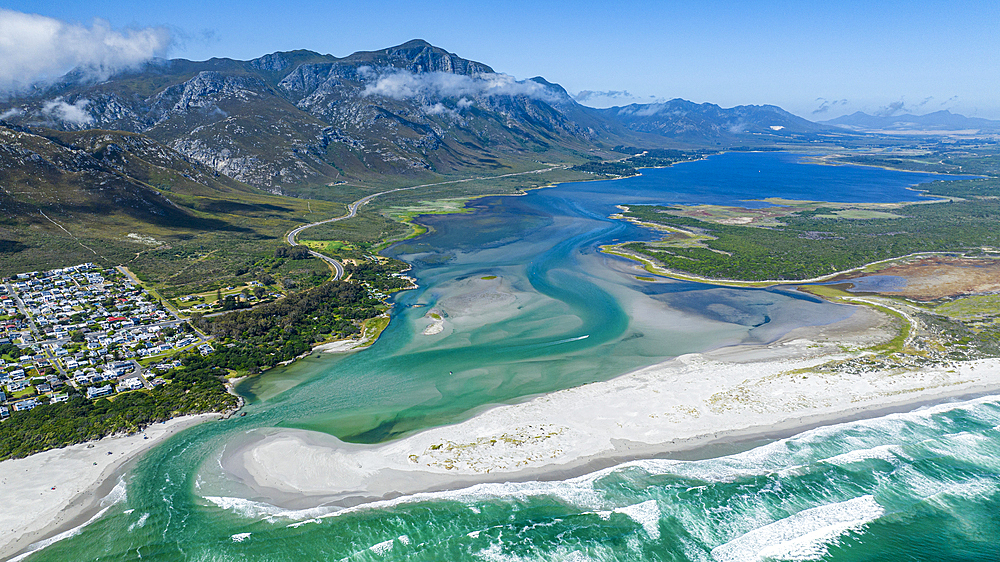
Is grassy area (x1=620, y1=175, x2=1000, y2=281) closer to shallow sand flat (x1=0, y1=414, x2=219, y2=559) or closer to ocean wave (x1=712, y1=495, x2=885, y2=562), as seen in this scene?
ocean wave (x1=712, y1=495, x2=885, y2=562)

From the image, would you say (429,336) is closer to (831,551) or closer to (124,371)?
(124,371)

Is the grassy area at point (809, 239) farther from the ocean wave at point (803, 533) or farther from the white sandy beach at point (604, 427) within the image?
the ocean wave at point (803, 533)

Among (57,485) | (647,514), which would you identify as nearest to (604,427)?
(647,514)

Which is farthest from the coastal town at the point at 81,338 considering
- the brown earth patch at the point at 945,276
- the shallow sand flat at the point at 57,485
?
the brown earth patch at the point at 945,276

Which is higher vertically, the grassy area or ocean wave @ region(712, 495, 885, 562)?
the grassy area

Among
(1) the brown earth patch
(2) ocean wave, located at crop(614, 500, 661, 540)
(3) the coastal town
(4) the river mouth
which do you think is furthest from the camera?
(1) the brown earth patch

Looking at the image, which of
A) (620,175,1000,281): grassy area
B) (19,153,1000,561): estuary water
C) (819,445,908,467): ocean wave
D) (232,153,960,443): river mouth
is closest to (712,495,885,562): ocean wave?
(19,153,1000,561): estuary water

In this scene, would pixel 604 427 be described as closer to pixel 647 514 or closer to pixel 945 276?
pixel 647 514
